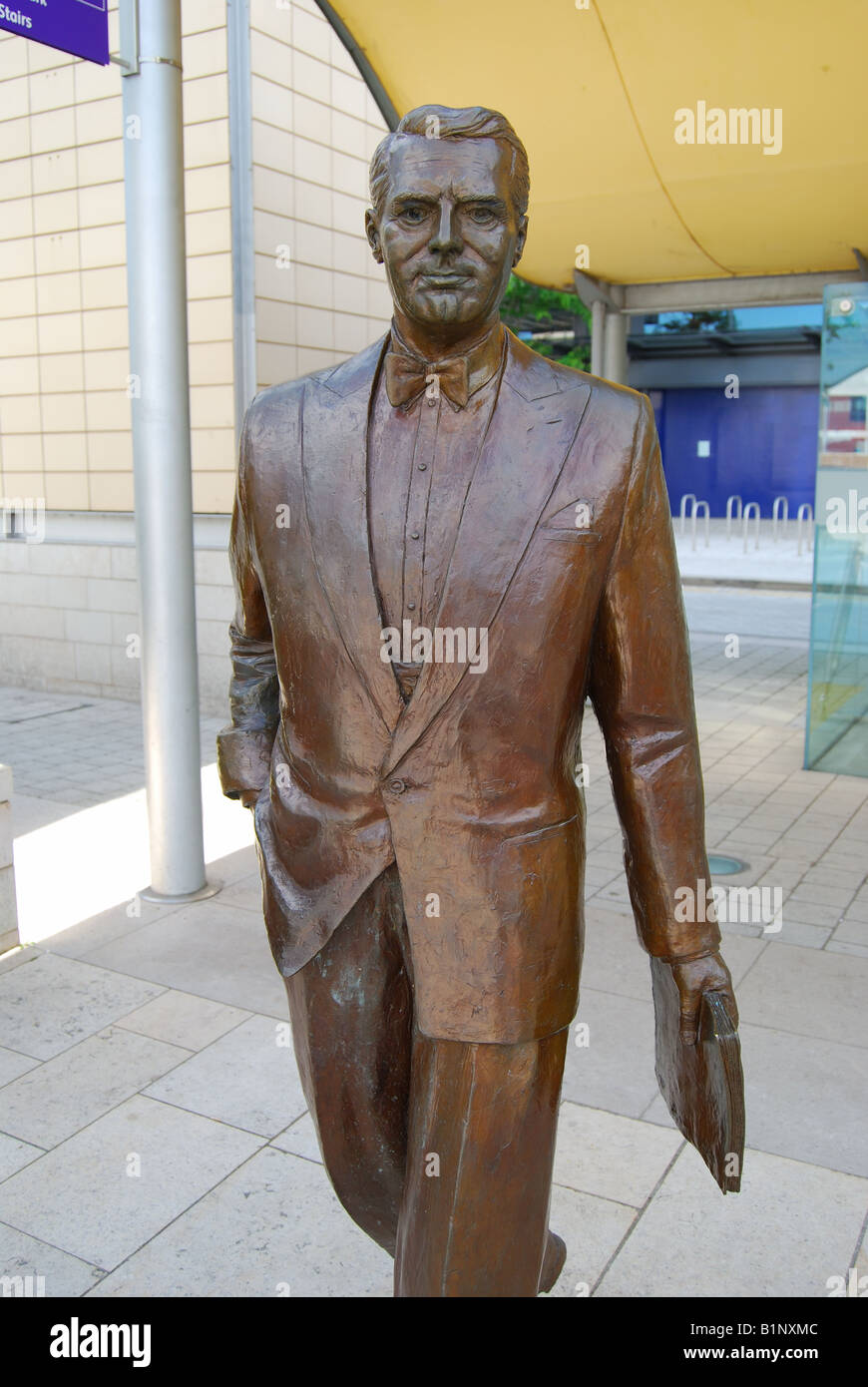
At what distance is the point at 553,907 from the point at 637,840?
8.4 inches

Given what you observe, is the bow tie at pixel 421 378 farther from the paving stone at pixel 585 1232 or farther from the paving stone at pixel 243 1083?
the paving stone at pixel 243 1083

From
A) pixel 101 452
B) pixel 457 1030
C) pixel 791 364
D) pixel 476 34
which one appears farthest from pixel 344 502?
pixel 791 364

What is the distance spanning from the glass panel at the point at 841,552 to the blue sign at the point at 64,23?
497cm

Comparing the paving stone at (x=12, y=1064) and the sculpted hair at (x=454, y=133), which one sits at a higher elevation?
the sculpted hair at (x=454, y=133)

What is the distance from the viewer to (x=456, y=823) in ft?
6.64

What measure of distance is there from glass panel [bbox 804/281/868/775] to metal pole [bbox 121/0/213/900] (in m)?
4.51

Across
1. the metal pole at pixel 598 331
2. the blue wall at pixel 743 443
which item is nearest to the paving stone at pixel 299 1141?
the metal pole at pixel 598 331

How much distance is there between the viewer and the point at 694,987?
220 centimetres

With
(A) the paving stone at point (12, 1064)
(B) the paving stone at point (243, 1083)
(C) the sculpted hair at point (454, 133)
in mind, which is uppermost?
(C) the sculpted hair at point (454, 133)

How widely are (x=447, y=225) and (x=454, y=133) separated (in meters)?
0.15

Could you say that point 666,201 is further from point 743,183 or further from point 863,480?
point 863,480

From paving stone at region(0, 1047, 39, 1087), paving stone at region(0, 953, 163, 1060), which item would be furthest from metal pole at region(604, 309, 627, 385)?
paving stone at region(0, 1047, 39, 1087)

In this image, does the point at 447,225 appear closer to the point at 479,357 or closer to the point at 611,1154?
the point at 479,357

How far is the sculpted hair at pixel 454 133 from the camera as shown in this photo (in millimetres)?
1908
